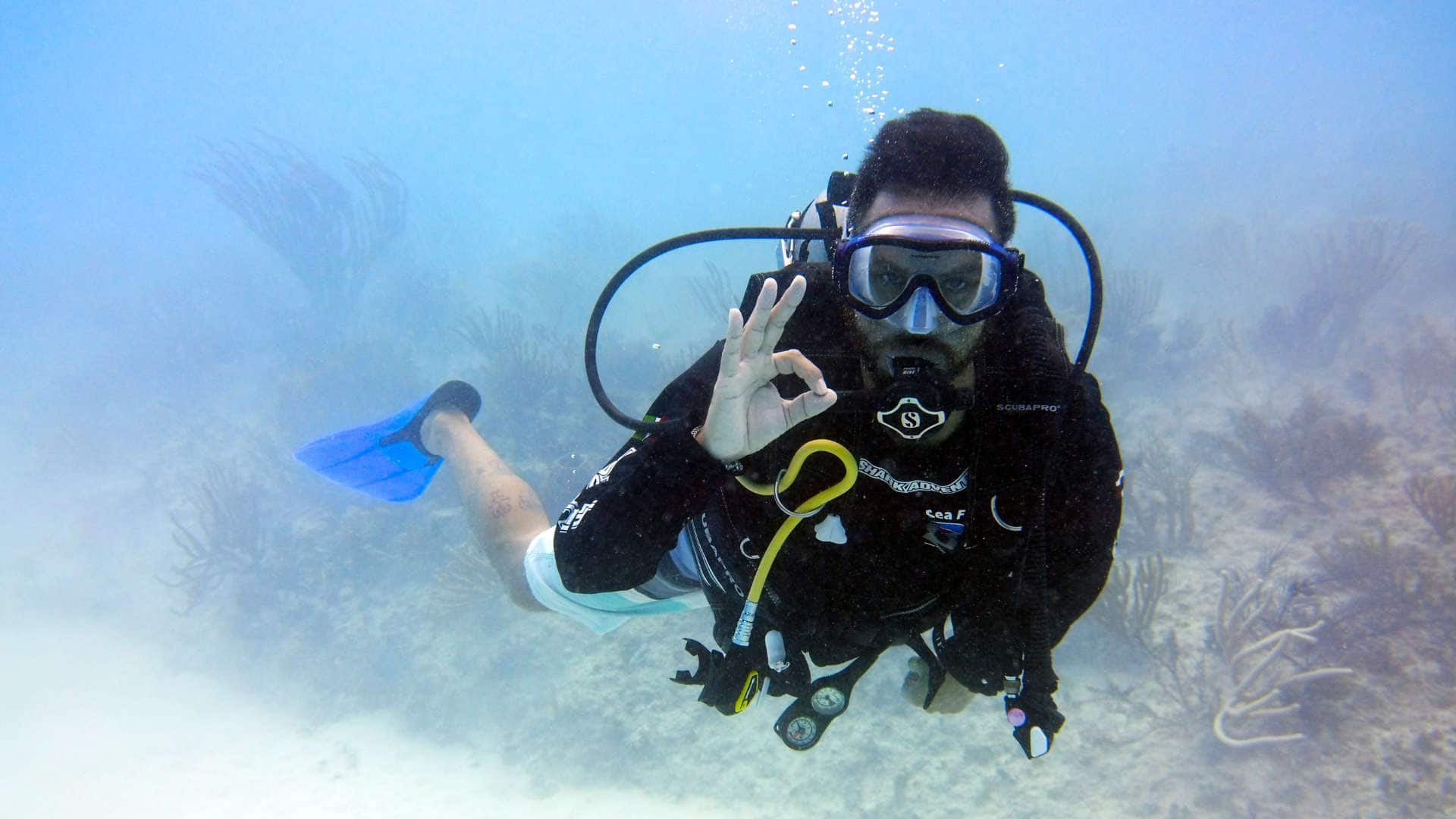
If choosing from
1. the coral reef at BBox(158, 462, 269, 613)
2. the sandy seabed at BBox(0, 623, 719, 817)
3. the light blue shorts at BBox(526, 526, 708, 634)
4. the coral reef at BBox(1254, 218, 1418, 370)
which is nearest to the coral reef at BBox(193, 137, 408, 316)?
the coral reef at BBox(158, 462, 269, 613)

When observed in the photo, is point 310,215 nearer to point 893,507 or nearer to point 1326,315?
point 893,507

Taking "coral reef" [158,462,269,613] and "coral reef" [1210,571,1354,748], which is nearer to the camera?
"coral reef" [1210,571,1354,748]

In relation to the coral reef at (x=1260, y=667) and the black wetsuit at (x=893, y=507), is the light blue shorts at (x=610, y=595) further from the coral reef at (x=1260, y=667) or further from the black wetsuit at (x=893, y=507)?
the coral reef at (x=1260, y=667)

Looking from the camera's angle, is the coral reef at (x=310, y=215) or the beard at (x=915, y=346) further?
the coral reef at (x=310, y=215)

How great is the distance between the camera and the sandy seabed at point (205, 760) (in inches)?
241

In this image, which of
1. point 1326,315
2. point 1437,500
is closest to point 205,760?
point 1437,500

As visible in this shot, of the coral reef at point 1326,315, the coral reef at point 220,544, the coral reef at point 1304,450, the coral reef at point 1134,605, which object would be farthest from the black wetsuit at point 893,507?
the coral reef at point 1326,315

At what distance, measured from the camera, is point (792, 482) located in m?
1.85

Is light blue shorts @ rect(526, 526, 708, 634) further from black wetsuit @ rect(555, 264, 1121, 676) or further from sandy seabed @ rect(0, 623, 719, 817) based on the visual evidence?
sandy seabed @ rect(0, 623, 719, 817)

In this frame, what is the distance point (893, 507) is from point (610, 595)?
1.75m

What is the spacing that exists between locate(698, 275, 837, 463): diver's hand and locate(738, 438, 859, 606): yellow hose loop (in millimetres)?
89

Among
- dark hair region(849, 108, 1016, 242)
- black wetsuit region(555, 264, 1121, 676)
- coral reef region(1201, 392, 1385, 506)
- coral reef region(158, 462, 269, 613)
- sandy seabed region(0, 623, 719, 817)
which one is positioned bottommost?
sandy seabed region(0, 623, 719, 817)

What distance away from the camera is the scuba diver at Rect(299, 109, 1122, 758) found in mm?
1764

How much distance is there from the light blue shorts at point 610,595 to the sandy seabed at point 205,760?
2812mm
